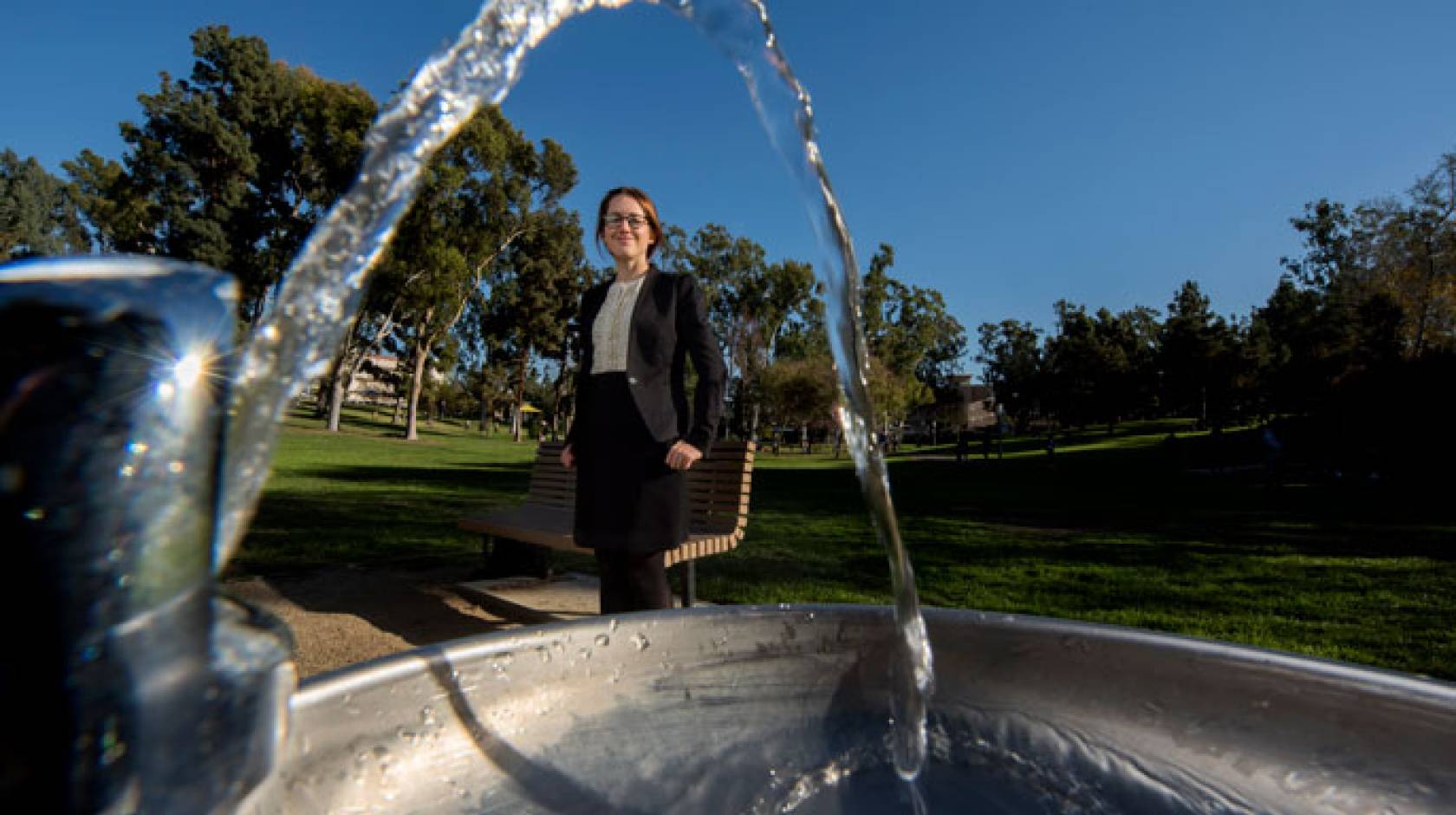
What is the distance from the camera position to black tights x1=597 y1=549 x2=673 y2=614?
243 centimetres

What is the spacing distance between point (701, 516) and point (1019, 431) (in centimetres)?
6361

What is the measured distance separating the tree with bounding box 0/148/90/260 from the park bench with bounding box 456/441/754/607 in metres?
56.2

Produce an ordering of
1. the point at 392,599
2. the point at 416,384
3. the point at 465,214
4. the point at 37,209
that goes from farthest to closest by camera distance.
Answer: the point at 37,209, the point at 416,384, the point at 465,214, the point at 392,599

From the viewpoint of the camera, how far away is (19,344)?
15.0 inches

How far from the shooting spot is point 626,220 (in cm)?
248

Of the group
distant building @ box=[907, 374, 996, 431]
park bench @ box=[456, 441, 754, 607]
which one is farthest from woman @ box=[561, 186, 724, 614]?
distant building @ box=[907, 374, 996, 431]

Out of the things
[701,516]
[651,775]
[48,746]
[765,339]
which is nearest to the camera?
[48,746]

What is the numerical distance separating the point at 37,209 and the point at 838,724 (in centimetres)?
6912

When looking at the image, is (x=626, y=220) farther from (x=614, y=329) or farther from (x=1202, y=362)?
(x=1202, y=362)

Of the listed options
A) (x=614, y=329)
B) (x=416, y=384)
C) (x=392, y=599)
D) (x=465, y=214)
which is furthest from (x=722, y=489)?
(x=416, y=384)

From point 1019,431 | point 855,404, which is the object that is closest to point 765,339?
point 1019,431

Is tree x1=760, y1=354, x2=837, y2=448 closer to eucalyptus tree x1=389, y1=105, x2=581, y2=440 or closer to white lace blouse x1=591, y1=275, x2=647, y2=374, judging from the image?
eucalyptus tree x1=389, y1=105, x2=581, y2=440

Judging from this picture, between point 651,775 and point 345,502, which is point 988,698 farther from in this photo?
point 345,502

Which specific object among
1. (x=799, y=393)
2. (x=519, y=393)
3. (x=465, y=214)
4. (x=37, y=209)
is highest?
(x=37, y=209)
